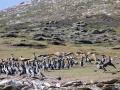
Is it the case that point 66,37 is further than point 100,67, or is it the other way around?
point 66,37

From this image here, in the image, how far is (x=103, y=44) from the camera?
75000 millimetres

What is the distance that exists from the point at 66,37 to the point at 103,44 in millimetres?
11359

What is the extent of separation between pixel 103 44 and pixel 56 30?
23109mm

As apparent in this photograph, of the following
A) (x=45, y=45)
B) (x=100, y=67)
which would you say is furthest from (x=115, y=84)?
(x=45, y=45)

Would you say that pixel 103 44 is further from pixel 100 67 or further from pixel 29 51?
pixel 100 67

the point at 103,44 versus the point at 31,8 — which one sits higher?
the point at 31,8

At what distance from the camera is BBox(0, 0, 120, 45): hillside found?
81375 millimetres

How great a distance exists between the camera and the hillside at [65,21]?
81.4 m

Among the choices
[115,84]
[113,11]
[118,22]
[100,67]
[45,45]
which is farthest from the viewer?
[113,11]

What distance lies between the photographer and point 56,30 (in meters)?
95.1

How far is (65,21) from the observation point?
11756 cm

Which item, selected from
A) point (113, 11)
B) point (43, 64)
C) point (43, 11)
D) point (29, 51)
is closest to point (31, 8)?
point (43, 11)

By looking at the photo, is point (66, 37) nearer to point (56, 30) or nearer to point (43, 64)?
point (56, 30)

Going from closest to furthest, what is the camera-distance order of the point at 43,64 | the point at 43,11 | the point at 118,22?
1. the point at 43,64
2. the point at 118,22
3. the point at 43,11
